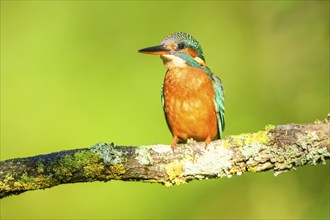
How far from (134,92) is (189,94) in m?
0.91

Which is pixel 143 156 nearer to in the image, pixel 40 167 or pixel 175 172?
pixel 175 172

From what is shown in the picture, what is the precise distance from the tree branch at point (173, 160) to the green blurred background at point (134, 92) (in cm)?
104

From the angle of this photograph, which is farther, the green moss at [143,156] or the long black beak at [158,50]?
the long black beak at [158,50]

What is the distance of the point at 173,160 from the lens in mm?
3475

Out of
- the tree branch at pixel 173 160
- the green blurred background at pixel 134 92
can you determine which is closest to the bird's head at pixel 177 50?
the green blurred background at pixel 134 92

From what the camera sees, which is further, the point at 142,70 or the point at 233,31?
the point at 233,31

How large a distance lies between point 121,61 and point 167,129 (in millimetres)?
936

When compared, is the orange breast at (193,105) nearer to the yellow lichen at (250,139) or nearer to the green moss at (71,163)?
the yellow lichen at (250,139)

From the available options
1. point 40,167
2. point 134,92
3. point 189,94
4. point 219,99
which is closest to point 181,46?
point 189,94

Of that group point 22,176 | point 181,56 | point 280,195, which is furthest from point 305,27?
point 22,176

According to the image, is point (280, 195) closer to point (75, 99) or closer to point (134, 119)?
point (134, 119)

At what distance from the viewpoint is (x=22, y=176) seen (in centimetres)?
321

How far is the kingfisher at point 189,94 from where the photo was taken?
4797mm

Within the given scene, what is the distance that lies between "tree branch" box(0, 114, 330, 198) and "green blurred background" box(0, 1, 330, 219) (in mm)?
1043
